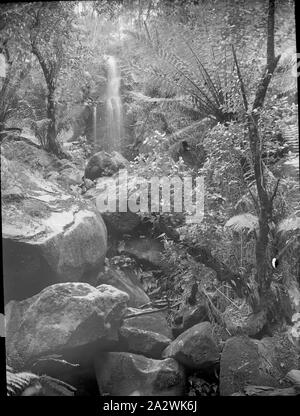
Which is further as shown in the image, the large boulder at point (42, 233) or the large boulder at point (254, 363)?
the large boulder at point (42, 233)

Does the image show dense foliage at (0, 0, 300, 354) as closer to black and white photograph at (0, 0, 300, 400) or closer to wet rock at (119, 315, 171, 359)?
black and white photograph at (0, 0, 300, 400)

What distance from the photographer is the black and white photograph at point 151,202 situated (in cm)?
247

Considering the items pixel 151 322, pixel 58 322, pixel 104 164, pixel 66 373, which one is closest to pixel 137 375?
pixel 151 322

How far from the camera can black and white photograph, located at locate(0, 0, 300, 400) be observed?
2467 mm

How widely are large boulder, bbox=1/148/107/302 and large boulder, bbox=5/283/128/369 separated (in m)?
0.09

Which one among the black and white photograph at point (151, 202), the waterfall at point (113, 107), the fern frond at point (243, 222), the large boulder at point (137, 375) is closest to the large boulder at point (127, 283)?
the black and white photograph at point (151, 202)

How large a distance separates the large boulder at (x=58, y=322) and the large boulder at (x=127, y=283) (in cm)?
14

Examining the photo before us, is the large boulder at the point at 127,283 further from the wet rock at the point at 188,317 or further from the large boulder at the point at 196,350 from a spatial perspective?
the large boulder at the point at 196,350

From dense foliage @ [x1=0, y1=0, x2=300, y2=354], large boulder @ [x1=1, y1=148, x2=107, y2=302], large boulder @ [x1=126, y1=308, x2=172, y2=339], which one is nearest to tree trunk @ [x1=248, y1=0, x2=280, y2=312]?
dense foliage @ [x1=0, y1=0, x2=300, y2=354]

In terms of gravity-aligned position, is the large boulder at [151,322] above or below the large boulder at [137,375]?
above

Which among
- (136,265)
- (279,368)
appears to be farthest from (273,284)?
(136,265)

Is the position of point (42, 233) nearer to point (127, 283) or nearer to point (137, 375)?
point (127, 283)

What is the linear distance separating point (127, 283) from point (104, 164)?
3.05ft
